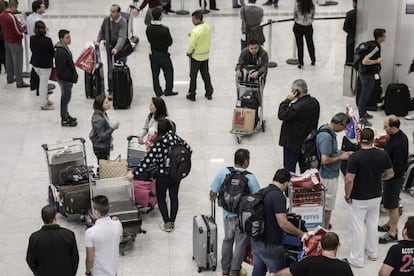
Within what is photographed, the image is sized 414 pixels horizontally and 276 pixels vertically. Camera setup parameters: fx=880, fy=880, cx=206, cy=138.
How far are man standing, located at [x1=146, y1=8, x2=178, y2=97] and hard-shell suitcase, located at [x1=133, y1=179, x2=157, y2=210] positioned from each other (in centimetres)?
453

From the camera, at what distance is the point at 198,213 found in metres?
11.8

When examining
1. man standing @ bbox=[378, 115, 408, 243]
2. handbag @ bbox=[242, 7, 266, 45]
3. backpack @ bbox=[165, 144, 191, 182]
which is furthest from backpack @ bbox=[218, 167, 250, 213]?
handbag @ bbox=[242, 7, 266, 45]

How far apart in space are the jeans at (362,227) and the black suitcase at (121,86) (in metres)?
6.10

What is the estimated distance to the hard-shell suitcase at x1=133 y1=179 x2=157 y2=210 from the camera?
11.3 metres

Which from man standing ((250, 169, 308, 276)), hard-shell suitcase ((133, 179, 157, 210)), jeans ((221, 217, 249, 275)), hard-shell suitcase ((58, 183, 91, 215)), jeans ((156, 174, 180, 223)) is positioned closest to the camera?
man standing ((250, 169, 308, 276))

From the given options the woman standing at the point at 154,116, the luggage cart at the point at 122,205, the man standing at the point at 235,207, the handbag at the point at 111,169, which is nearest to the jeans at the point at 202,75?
the woman standing at the point at 154,116

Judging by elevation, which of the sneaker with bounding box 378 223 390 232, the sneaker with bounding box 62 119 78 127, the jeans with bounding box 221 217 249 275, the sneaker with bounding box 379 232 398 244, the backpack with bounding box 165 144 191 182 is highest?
the backpack with bounding box 165 144 191 182

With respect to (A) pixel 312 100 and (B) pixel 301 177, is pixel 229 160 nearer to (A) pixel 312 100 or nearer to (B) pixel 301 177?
(A) pixel 312 100

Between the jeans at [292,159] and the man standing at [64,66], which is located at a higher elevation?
the man standing at [64,66]

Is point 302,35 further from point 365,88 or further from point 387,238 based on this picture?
point 387,238

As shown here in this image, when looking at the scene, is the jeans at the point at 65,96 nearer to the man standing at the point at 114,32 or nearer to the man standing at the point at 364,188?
the man standing at the point at 114,32

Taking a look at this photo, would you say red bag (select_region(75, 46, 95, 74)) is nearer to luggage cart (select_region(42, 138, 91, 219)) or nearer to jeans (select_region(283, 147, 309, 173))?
luggage cart (select_region(42, 138, 91, 219))

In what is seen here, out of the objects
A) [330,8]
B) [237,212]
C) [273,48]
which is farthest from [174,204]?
[330,8]

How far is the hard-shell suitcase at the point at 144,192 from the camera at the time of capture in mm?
11336
